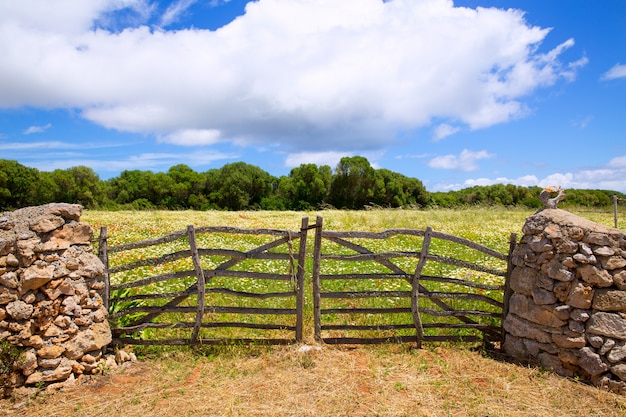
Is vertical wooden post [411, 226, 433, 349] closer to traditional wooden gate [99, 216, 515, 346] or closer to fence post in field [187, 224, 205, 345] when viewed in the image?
traditional wooden gate [99, 216, 515, 346]

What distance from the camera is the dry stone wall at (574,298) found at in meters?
6.57

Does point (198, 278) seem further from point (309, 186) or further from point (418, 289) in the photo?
point (309, 186)

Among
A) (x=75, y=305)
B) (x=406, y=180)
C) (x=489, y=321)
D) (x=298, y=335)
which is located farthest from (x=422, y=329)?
(x=406, y=180)

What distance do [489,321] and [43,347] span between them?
8.39m

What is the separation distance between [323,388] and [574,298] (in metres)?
4.38

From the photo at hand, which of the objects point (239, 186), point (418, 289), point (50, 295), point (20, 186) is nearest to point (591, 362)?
point (418, 289)

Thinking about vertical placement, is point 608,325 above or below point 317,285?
below

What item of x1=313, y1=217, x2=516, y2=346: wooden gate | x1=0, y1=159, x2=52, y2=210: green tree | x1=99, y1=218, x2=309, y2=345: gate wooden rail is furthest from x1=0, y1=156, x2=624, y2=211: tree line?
x1=99, y1=218, x2=309, y2=345: gate wooden rail

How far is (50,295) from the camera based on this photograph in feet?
21.3

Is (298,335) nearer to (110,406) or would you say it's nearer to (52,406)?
(110,406)

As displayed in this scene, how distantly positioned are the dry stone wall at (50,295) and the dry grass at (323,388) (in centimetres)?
48

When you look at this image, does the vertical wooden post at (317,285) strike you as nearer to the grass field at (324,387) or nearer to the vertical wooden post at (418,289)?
the grass field at (324,387)

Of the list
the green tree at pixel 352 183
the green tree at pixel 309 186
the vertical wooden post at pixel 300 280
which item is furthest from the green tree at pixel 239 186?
the vertical wooden post at pixel 300 280

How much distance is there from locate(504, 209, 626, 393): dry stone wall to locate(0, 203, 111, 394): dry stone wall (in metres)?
7.59
